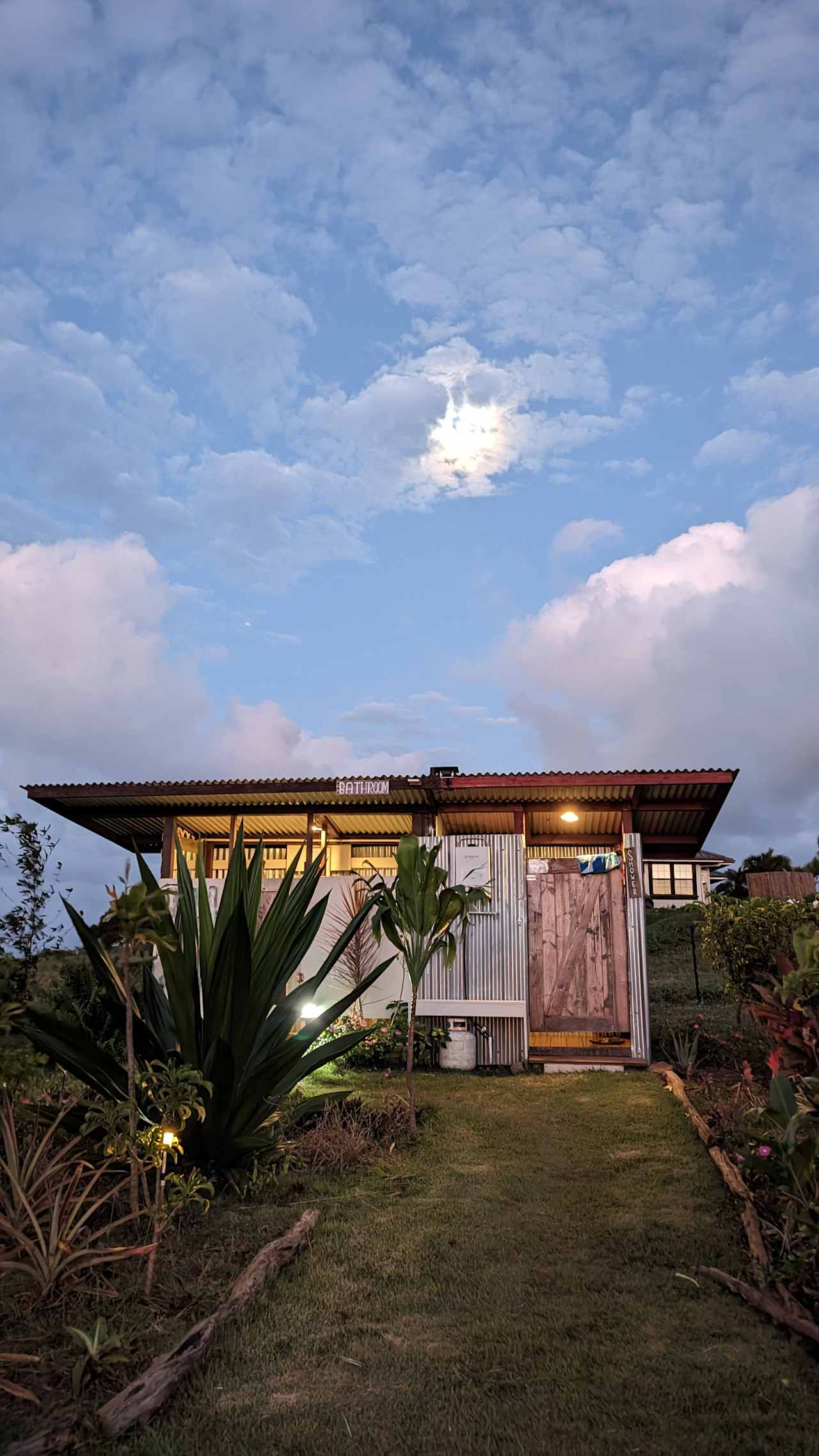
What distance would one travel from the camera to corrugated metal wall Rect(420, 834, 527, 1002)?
8.84m

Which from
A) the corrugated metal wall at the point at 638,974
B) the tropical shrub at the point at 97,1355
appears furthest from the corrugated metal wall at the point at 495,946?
the tropical shrub at the point at 97,1355

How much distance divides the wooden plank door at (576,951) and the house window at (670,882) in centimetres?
2150

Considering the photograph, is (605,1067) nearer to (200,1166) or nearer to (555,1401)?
(200,1166)

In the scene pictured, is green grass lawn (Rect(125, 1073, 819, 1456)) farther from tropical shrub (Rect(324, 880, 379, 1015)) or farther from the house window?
the house window

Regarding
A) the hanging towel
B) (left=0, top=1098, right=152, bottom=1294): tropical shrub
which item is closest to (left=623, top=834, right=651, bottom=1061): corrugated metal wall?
the hanging towel

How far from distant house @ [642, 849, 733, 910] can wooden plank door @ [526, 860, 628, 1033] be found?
2137cm

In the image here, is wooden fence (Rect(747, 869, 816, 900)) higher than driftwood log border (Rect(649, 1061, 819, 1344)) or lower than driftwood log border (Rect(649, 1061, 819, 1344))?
higher

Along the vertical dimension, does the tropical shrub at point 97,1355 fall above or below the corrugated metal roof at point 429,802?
below

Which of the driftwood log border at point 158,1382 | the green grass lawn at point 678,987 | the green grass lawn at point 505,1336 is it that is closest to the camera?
the driftwood log border at point 158,1382

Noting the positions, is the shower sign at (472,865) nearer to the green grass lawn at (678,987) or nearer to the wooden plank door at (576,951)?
the wooden plank door at (576,951)

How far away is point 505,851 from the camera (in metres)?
9.16

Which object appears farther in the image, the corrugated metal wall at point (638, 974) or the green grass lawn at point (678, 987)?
the green grass lawn at point (678, 987)

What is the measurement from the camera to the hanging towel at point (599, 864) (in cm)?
915

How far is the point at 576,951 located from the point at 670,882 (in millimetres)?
22622
